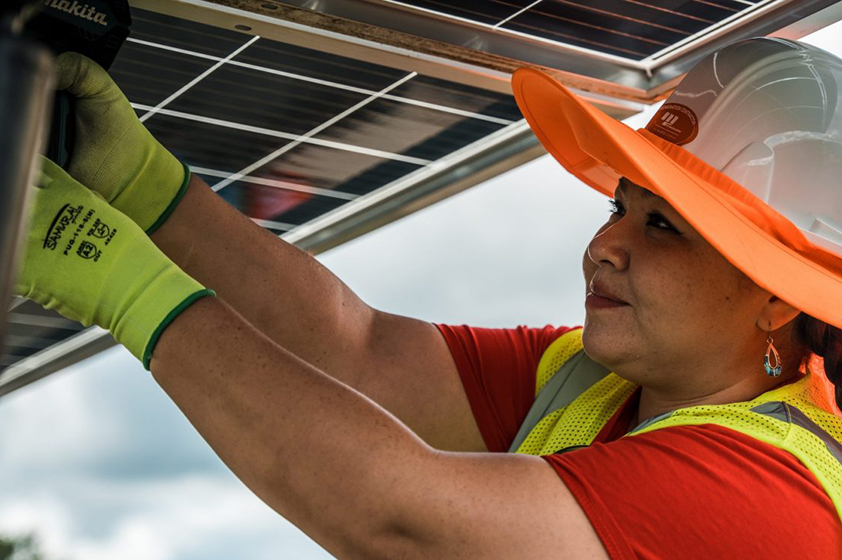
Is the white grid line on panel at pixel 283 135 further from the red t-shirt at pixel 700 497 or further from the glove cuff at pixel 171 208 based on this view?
the red t-shirt at pixel 700 497

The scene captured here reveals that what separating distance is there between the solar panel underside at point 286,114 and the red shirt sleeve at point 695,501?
115 cm

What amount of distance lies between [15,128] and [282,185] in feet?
9.10

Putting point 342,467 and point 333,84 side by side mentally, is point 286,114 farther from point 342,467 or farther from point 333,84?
point 342,467

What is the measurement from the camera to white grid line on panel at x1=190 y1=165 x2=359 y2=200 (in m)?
3.38

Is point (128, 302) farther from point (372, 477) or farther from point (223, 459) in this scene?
point (372, 477)

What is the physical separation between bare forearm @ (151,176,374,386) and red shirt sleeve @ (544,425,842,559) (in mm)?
909

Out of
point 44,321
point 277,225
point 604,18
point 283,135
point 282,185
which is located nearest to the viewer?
point 604,18

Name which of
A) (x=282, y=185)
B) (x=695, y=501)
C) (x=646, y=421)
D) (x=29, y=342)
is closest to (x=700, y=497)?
(x=695, y=501)

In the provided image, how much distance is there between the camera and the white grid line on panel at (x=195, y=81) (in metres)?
2.58

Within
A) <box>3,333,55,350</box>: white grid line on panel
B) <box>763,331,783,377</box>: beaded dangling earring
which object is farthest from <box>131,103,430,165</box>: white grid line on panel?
<box>3,333,55,350</box>: white grid line on panel

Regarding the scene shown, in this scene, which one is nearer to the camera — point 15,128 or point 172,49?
point 15,128

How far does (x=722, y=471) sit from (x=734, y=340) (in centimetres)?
47

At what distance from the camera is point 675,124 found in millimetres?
2619

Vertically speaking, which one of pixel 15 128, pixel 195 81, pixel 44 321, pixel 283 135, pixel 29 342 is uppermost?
pixel 15 128
